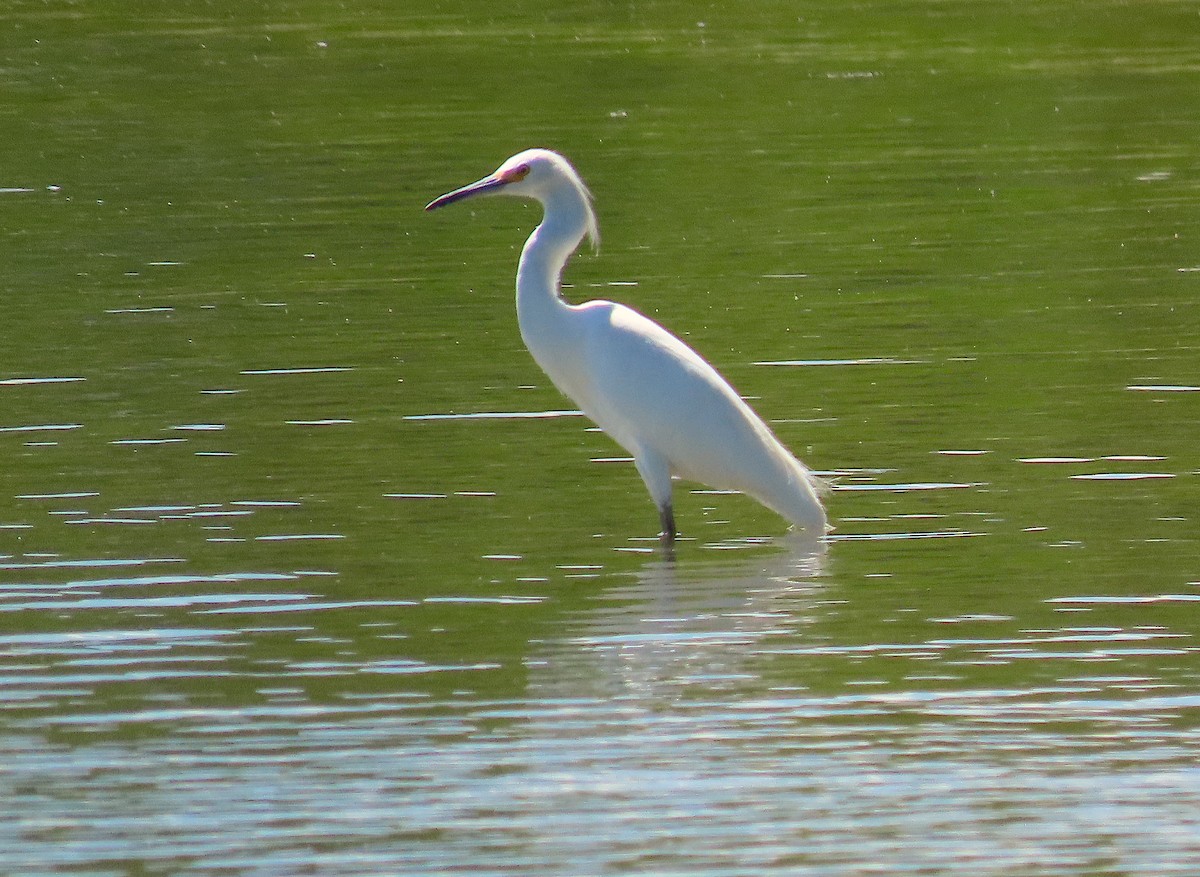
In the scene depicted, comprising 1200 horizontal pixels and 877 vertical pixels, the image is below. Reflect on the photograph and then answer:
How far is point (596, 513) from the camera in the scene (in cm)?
949

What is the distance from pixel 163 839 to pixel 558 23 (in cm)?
2241

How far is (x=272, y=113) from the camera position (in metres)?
21.9

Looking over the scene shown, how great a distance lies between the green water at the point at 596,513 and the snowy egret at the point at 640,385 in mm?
255

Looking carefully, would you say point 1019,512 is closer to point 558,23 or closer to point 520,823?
point 520,823

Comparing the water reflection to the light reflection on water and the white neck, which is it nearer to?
the light reflection on water

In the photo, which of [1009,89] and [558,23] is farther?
[558,23]

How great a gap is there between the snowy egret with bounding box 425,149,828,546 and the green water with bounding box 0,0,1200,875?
0.26 meters

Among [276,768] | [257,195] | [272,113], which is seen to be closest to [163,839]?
[276,768]

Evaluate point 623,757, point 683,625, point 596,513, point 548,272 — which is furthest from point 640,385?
point 623,757

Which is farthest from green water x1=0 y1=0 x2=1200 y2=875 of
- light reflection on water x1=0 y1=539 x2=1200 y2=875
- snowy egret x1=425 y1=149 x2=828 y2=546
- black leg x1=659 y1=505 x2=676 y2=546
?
snowy egret x1=425 y1=149 x2=828 y2=546

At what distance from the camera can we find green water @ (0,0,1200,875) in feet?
19.8

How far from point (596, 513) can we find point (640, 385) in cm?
54

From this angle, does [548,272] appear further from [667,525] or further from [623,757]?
[623,757]

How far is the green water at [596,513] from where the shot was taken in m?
6.03
